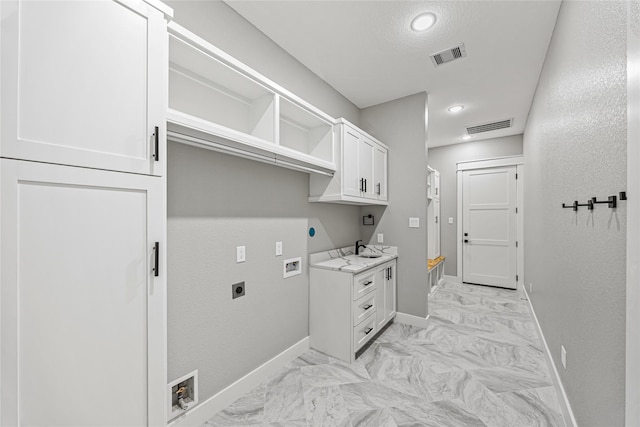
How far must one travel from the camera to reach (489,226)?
509 centimetres

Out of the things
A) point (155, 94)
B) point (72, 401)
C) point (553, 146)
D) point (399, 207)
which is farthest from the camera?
point (399, 207)

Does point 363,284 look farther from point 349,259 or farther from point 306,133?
point 306,133

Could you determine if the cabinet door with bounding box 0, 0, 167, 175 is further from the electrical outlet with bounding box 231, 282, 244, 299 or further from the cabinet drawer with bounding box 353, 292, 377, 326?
the cabinet drawer with bounding box 353, 292, 377, 326

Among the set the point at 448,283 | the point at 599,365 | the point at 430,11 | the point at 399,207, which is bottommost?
the point at 448,283

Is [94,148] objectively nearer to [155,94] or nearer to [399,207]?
[155,94]

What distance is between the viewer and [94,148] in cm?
96

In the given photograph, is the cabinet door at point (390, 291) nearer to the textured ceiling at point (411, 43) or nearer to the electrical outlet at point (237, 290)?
the electrical outlet at point (237, 290)

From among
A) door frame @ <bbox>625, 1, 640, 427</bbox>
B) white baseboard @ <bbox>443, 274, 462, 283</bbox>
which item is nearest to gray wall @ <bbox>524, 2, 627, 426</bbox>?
door frame @ <bbox>625, 1, 640, 427</bbox>

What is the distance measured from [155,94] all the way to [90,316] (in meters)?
0.88

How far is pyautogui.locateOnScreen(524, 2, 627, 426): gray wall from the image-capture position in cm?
106

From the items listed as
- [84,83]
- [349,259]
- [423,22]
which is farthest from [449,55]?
[84,83]

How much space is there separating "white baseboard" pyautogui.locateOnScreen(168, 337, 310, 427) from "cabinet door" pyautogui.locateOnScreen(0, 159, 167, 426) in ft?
2.27

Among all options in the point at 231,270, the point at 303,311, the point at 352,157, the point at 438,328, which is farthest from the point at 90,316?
the point at 438,328

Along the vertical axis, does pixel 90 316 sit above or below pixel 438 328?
above
